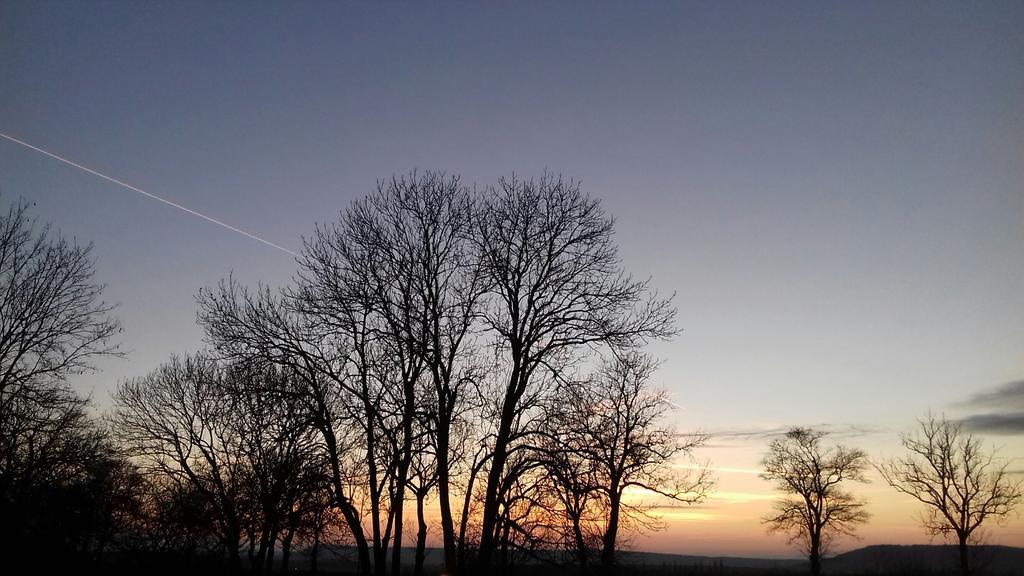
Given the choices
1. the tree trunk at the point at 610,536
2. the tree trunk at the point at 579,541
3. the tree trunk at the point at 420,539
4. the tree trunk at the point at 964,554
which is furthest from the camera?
the tree trunk at the point at 964,554

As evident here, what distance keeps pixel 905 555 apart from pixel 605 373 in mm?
33009

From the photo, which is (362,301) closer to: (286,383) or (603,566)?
(286,383)

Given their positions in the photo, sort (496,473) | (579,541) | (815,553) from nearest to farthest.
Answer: (579,541), (496,473), (815,553)

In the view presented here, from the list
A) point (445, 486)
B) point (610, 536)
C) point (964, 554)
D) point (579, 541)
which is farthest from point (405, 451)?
point (964, 554)

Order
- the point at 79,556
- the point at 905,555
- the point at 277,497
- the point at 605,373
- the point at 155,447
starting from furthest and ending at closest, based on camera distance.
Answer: the point at 905,555, the point at 155,447, the point at 605,373, the point at 277,497, the point at 79,556

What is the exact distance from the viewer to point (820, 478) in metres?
54.0

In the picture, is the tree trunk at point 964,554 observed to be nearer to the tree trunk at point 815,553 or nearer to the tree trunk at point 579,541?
the tree trunk at point 815,553

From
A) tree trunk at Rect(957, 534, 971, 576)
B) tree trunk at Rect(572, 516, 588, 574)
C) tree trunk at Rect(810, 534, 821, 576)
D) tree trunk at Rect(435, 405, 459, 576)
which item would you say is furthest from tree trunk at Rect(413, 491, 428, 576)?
tree trunk at Rect(810, 534, 821, 576)

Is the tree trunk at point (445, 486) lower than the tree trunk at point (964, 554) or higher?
higher

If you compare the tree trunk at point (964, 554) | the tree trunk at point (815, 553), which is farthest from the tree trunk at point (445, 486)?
the tree trunk at point (815, 553)

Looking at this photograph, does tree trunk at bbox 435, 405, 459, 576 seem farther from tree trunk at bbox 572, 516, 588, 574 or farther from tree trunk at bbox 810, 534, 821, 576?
tree trunk at bbox 810, 534, 821, 576

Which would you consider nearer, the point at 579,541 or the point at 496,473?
the point at 579,541

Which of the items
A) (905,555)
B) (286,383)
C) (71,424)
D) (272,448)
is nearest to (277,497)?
(272,448)

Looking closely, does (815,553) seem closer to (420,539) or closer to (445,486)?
(420,539)
